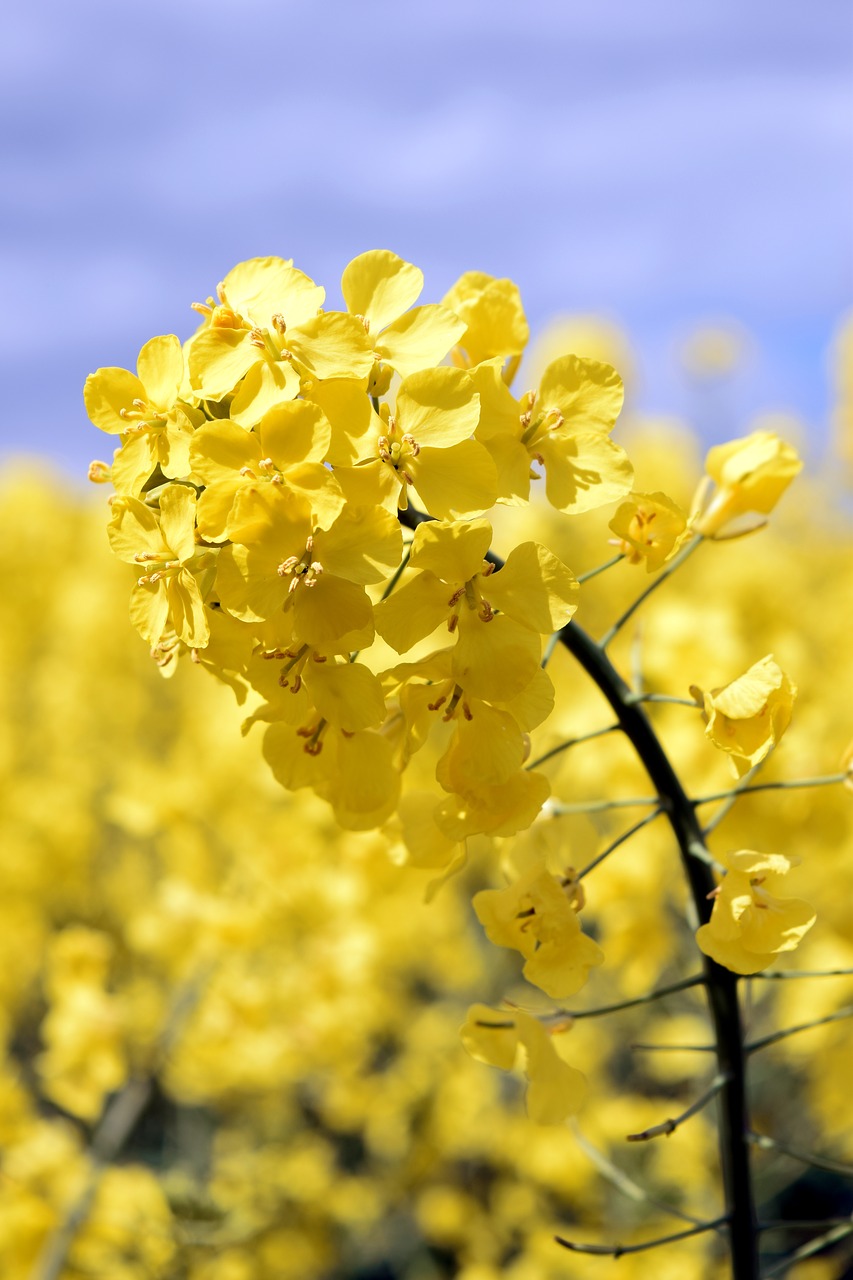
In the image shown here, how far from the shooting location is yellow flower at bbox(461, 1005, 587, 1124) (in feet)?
3.61

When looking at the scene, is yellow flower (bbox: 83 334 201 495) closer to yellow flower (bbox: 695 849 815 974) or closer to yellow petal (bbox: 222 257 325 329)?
yellow petal (bbox: 222 257 325 329)

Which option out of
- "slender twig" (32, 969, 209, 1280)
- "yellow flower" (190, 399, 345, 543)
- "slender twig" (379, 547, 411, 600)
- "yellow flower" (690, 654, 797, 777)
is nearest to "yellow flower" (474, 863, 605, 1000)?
"yellow flower" (690, 654, 797, 777)

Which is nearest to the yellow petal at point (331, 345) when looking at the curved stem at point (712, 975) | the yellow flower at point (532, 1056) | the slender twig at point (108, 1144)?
the curved stem at point (712, 975)

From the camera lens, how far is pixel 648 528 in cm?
101

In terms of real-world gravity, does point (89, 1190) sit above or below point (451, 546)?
below

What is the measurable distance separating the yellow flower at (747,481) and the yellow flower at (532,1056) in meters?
0.57

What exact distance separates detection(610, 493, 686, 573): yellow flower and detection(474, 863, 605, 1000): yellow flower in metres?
0.33

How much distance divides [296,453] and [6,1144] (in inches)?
114

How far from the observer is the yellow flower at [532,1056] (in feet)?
3.61

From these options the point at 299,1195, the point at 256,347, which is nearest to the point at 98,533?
the point at 299,1195

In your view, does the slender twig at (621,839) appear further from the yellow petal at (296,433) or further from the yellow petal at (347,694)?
the yellow petal at (296,433)

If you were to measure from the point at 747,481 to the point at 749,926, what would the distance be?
0.46 meters

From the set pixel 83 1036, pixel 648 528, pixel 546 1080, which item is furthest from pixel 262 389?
pixel 83 1036

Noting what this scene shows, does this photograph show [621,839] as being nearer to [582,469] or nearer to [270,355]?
[582,469]
